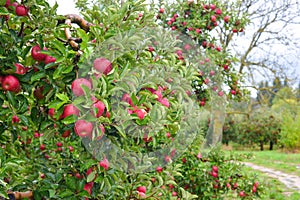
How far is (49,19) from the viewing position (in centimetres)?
108

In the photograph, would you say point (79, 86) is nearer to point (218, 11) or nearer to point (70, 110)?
point (70, 110)

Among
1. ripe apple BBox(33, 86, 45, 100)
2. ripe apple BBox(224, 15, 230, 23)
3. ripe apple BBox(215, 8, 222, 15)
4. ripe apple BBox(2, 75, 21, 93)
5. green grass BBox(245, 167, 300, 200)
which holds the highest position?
ripe apple BBox(215, 8, 222, 15)

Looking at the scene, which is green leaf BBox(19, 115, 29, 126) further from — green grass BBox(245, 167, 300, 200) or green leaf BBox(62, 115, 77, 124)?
green grass BBox(245, 167, 300, 200)

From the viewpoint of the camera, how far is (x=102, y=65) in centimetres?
90

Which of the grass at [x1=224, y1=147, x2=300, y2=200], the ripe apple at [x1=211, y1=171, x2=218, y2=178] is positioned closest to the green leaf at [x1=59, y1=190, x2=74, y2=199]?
the ripe apple at [x1=211, y1=171, x2=218, y2=178]

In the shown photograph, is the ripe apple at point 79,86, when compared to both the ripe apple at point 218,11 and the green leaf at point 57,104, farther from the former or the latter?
the ripe apple at point 218,11

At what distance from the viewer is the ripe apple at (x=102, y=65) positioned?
0.89 meters

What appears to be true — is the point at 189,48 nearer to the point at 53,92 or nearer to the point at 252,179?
the point at 252,179

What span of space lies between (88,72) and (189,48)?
8.05ft

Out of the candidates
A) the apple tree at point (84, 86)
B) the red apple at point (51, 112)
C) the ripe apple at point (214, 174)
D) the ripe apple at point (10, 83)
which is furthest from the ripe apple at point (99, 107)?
the ripe apple at point (214, 174)

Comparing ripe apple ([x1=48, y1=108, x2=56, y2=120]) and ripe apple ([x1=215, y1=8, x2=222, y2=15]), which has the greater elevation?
ripe apple ([x1=215, y1=8, x2=222, y2=15])

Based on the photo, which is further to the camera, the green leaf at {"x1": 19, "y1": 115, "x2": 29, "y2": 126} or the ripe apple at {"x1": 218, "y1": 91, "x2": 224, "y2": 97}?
the ripe apple at {"x1": 218, "y1": 91, "x2": 224, "y2": 97}

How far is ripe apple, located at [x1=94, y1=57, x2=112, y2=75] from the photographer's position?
0.89m

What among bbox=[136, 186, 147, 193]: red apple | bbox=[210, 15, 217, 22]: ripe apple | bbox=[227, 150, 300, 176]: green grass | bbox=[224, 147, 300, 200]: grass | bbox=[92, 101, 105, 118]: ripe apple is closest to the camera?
bbox=[92, 101, 105, 118]: ripe apple
